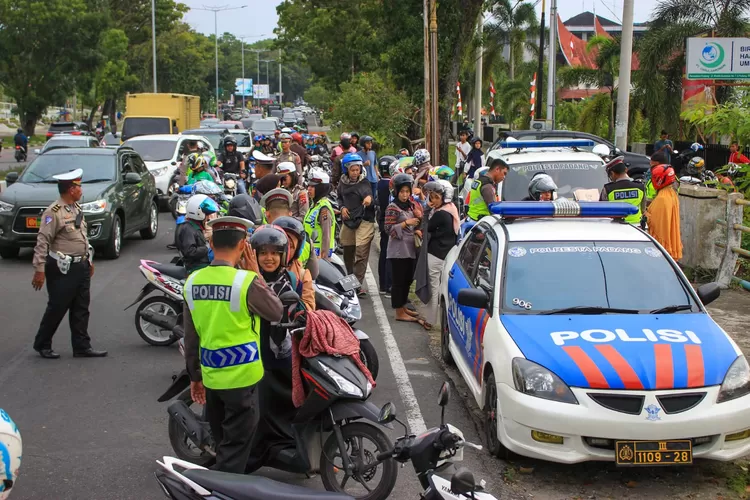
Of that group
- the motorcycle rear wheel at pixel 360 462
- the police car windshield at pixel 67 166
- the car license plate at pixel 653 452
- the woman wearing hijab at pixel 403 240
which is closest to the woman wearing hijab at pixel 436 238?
the woman wearing hijab at pixel 403 240

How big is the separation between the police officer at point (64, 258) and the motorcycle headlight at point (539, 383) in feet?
15.4

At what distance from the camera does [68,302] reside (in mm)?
8922

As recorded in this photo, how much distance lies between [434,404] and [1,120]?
7964cm

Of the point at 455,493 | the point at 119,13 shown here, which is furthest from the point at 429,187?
the point at 119,13

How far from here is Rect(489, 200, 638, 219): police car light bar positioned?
7.66m

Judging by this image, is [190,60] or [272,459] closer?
[272,459]

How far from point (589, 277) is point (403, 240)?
13.1 feet

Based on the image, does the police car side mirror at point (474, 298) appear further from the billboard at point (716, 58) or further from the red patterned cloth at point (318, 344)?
the billboard at point (716, 58)

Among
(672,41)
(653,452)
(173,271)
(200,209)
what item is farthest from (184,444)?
(672,41)

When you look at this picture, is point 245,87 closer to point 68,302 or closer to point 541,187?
point 541,187

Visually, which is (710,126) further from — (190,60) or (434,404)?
(190,60)

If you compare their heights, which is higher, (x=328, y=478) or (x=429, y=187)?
(x=429, y=187)

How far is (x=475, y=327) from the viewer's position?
24.0 ft

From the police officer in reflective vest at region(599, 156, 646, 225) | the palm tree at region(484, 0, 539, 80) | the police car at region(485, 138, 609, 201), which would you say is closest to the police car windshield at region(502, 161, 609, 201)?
the police car at region(485, 138, 609, 201)
